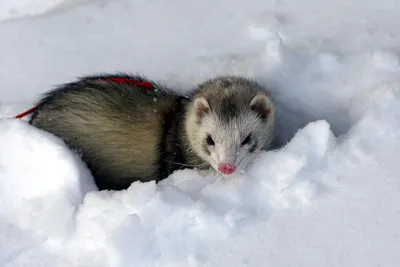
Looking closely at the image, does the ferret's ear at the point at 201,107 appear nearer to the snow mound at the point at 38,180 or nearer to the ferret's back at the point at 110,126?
the ferret's back at the point at 110,126

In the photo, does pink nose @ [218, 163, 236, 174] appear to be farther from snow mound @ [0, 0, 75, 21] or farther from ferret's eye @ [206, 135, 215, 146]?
snow mound @ [0, 0, 75, 21]

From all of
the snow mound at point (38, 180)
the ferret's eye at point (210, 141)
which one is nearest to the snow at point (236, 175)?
the snow mound at point (38, 180)

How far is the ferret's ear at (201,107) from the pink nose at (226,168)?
0.26 metres

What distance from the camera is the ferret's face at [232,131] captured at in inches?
85.3

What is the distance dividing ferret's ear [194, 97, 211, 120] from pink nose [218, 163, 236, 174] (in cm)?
26

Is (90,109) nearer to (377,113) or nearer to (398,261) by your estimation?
(377,113)

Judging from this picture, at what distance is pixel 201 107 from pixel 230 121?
12 cm

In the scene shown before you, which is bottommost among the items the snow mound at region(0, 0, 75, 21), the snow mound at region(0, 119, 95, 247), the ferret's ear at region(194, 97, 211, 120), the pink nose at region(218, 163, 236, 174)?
the snow mound at region(0, 119, 95, 247)

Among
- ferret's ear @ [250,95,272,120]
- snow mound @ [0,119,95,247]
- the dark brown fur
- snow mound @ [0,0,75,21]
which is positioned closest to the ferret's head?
ferret's ear @ [250,95,272,120]

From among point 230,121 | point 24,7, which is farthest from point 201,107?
point 24,7

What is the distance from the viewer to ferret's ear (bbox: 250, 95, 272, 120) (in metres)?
2.23

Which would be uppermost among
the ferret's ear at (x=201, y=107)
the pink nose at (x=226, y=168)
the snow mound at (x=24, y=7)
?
the snow mound at (x=24, y=7)

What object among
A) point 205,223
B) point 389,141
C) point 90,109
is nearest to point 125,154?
point 90,109

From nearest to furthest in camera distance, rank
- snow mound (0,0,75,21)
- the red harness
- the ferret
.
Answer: the ferret → the red harness → snow mound (0,0,75,21)
